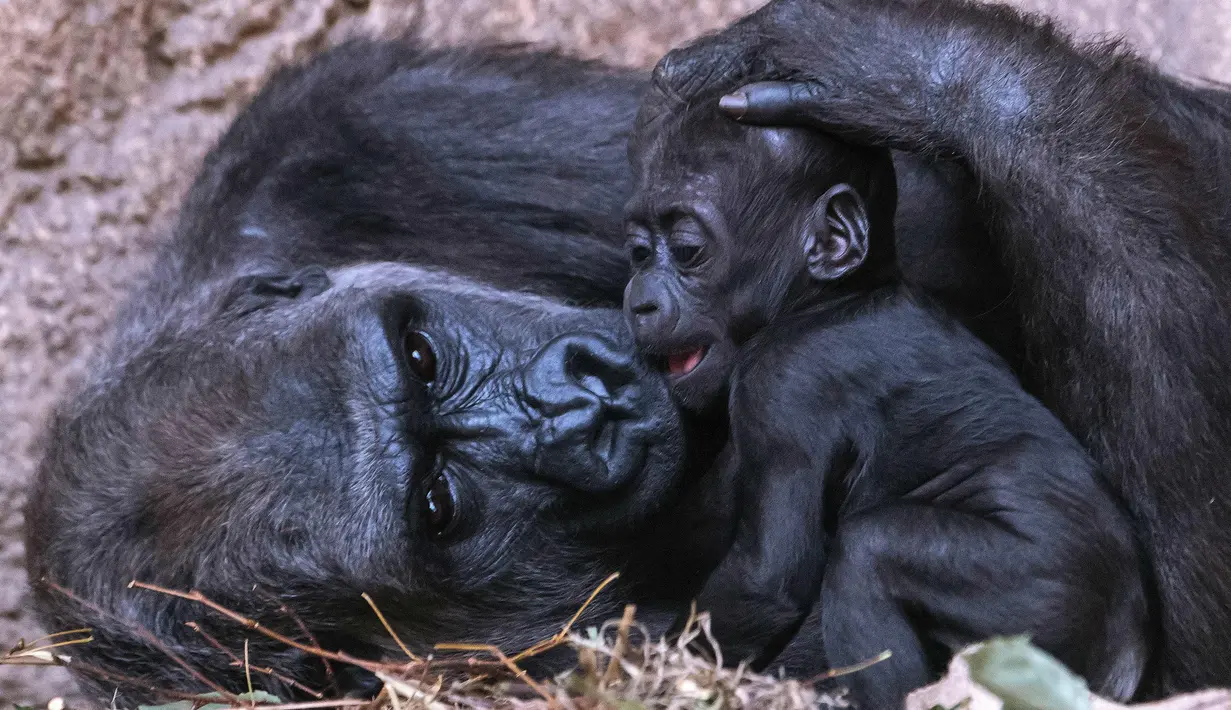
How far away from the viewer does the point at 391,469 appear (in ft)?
7.63

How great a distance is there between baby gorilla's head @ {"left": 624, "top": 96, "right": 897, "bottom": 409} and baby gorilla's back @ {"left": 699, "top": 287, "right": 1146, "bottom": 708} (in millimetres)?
54

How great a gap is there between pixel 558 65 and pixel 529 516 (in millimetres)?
1120

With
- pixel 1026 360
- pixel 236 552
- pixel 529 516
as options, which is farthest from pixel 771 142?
pixel 236 552

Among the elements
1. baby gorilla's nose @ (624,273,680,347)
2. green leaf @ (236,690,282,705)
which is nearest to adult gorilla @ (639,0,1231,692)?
baby gorilla's nose @ (624,273,680,347)

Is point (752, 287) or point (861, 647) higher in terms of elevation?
point (752, 287)

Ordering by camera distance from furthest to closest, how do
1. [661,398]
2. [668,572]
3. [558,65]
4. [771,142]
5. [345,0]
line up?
[345,0]
[558,65]
[668,572]
[661,398]
[771,142]

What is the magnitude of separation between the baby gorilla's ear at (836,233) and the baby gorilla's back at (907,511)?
0.18ft

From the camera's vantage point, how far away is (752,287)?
2162 millimetres

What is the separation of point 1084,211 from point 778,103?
0.50m

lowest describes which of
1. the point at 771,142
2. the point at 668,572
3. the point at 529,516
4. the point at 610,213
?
the point at 668,572

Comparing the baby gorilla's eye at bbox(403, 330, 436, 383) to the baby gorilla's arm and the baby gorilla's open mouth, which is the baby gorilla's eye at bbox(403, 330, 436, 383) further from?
the baby gorilla's arm

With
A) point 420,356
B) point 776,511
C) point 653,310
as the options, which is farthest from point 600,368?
point 776,511

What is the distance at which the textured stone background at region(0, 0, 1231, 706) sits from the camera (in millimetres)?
3373

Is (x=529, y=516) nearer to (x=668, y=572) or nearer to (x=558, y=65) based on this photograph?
(x=668, y=572)
